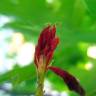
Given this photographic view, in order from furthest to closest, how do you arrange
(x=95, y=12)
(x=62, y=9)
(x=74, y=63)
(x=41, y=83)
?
(x=74, y=63) → (x=62, y=9) → (x=95, y=12) → (x=41, y=83)

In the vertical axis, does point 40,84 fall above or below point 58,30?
below

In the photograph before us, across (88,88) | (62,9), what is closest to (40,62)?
(88,88)

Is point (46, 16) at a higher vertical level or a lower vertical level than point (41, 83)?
higher

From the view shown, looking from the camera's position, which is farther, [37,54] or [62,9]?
[62,9]

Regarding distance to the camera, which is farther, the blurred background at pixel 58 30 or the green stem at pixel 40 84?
the blurred background at pixel 58 30

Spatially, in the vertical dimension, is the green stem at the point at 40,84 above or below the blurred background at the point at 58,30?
below

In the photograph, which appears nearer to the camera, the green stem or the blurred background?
the green stem

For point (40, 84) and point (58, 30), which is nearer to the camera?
point (40, 84)

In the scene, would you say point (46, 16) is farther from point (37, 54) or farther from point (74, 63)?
point (37, 54)

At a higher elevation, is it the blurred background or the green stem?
the blurred background

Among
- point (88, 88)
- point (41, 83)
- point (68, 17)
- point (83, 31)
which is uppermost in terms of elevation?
point (68, 17)

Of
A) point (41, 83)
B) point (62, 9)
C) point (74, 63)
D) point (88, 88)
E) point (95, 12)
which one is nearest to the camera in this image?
point (41, 83)
